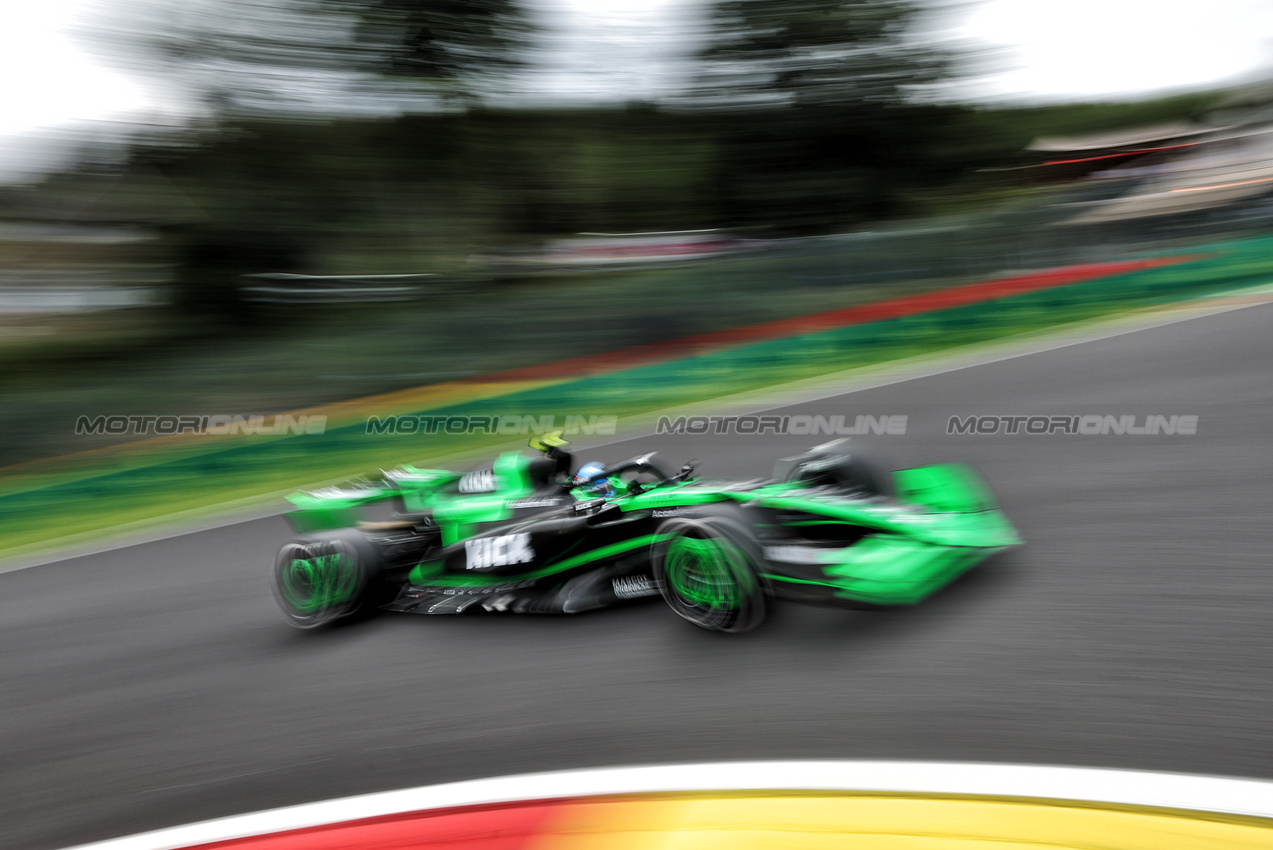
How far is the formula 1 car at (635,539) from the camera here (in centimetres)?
317

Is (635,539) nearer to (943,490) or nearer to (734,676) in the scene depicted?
(734,676)

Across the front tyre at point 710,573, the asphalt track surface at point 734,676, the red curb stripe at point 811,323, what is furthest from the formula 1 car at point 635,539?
the red curb stripe at point 811,323

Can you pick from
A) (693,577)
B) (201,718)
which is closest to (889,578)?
(693,577)

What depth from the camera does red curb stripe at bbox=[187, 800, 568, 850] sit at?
2.79 m

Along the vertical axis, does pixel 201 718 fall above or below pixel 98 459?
below

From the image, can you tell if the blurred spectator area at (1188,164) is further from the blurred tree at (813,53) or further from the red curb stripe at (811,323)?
the blurred tree at (813,53)

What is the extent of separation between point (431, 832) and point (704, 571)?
1.28 m

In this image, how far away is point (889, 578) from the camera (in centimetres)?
299

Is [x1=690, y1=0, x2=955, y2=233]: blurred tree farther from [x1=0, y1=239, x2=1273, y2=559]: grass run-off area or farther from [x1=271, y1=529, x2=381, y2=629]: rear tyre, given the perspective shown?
[x1=271, y1=529, x2=381, y2=629]: rear tyre

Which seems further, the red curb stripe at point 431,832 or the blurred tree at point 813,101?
the blurred tree at point 813,101

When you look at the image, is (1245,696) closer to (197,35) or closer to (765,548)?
(765,548)

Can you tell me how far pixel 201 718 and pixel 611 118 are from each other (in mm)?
8785

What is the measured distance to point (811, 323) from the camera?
7.84m

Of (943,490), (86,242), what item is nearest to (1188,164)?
(943,490)
